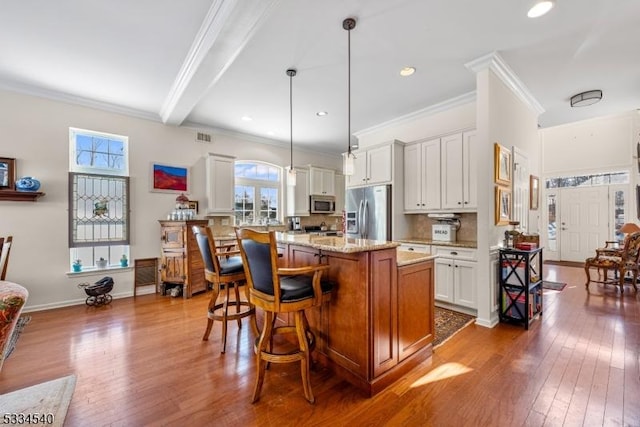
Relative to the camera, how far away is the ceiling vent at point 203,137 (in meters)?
5.00

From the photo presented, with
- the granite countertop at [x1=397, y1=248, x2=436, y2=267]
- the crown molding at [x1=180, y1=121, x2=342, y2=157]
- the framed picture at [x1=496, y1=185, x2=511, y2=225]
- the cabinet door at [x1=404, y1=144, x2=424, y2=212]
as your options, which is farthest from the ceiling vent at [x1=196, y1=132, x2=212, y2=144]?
the framed picture at [x1=496, y1=185, x2=511, y2=225]

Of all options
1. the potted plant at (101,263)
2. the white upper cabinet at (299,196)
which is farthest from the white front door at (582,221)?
the potted plant at (101,263)

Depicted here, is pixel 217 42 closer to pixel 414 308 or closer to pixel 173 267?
pixel 414 308

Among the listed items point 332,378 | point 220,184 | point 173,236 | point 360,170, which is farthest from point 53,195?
point 360,170

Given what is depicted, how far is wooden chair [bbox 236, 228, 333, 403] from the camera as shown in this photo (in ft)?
5.86

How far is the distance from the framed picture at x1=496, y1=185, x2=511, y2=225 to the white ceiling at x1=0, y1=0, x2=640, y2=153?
56.8 inches

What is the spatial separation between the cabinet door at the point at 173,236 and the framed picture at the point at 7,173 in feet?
5.89

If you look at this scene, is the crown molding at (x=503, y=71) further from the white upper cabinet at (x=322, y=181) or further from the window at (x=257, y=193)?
the window at (x=257, y=193)

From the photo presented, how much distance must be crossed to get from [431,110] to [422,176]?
1.06 m

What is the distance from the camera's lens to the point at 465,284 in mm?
3332

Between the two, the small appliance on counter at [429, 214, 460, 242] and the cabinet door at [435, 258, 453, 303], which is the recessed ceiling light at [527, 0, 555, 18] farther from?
the cabinet door at [435, 258, 453, 303]

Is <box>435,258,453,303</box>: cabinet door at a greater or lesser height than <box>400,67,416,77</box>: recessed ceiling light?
lesser

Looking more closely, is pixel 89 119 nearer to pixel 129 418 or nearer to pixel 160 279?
pixel 160 279

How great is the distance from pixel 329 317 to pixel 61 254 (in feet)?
13.2
